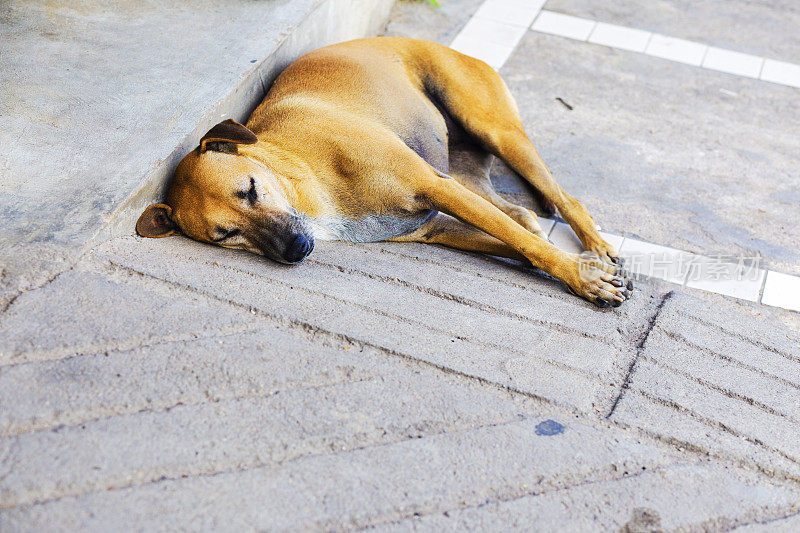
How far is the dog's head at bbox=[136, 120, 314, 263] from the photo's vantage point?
307 cm

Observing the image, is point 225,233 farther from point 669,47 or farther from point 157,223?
point 669,47

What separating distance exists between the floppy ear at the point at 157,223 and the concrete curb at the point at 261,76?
46mm

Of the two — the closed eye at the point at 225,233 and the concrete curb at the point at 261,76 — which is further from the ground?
the concrete curb at the point at 261,76

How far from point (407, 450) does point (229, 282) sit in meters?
1.08

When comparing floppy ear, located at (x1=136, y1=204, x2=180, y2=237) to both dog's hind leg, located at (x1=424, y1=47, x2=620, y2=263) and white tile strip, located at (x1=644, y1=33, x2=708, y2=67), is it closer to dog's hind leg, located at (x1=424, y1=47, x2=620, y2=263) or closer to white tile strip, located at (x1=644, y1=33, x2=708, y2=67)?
dog's hind leg, located at (x1=424, y1=47, x2=620, y2=263)

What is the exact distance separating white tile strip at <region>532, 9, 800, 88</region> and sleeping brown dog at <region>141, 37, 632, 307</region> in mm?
2582

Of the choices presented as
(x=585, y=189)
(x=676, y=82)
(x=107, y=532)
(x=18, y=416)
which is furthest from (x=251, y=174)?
(x=676, y=82)

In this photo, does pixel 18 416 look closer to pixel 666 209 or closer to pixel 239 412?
pixel 239 412

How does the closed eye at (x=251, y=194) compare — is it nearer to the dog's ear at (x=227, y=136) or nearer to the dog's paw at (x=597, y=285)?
the dog's ear at (x=227, y=136)

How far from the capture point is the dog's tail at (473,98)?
4.14 meters

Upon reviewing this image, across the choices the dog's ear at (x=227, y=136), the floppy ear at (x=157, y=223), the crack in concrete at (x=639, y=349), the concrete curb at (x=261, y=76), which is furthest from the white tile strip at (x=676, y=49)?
the floppy ear at (x=157, y=223)

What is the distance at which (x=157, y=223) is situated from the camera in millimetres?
3109

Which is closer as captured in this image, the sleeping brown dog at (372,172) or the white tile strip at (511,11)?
the sleeping brown dog at (372,172)

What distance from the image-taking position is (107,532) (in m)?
1.78
